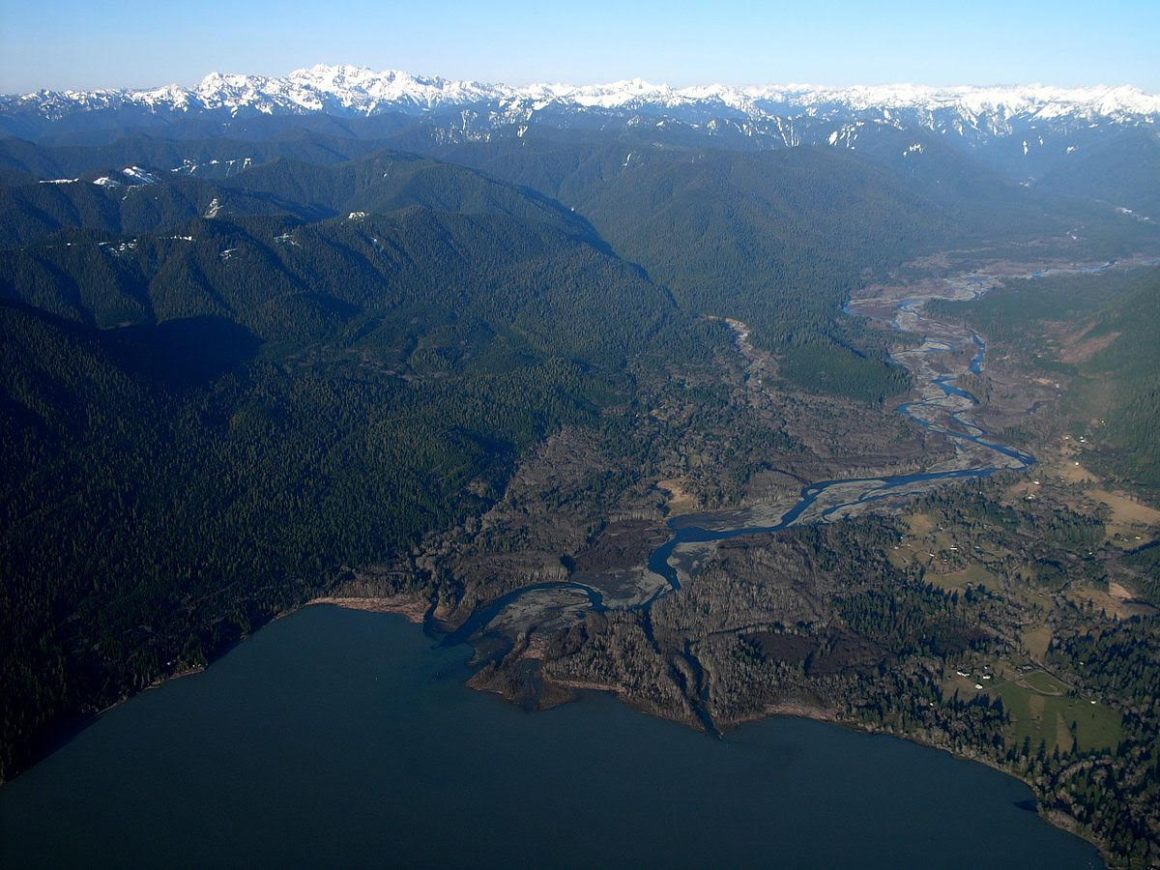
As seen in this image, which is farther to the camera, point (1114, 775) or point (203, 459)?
point (203, 459)

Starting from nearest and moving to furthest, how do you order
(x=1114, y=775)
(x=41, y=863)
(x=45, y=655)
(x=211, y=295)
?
(x=41, y=863)
(x=1114, y=775)
(x=45, y=655)
(x=211, y=295)

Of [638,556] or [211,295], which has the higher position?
[211,295]

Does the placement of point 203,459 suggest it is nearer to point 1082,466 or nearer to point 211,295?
point 211,295

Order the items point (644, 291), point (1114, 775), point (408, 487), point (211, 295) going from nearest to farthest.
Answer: point (1114, 775), point (408, 487), point (211, 295), point (644, 291)

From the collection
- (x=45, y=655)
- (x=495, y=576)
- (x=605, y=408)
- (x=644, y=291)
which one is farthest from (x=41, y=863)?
(x=644, y=291)

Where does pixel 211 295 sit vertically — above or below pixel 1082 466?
above

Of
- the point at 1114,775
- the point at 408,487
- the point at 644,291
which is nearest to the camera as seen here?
the point at 1114,775

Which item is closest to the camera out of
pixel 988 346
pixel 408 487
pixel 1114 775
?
pixel 1114 775

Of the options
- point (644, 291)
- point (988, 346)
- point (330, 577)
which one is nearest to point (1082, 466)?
point (988, 346)

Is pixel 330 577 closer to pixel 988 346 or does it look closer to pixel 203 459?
pixel 203 459
